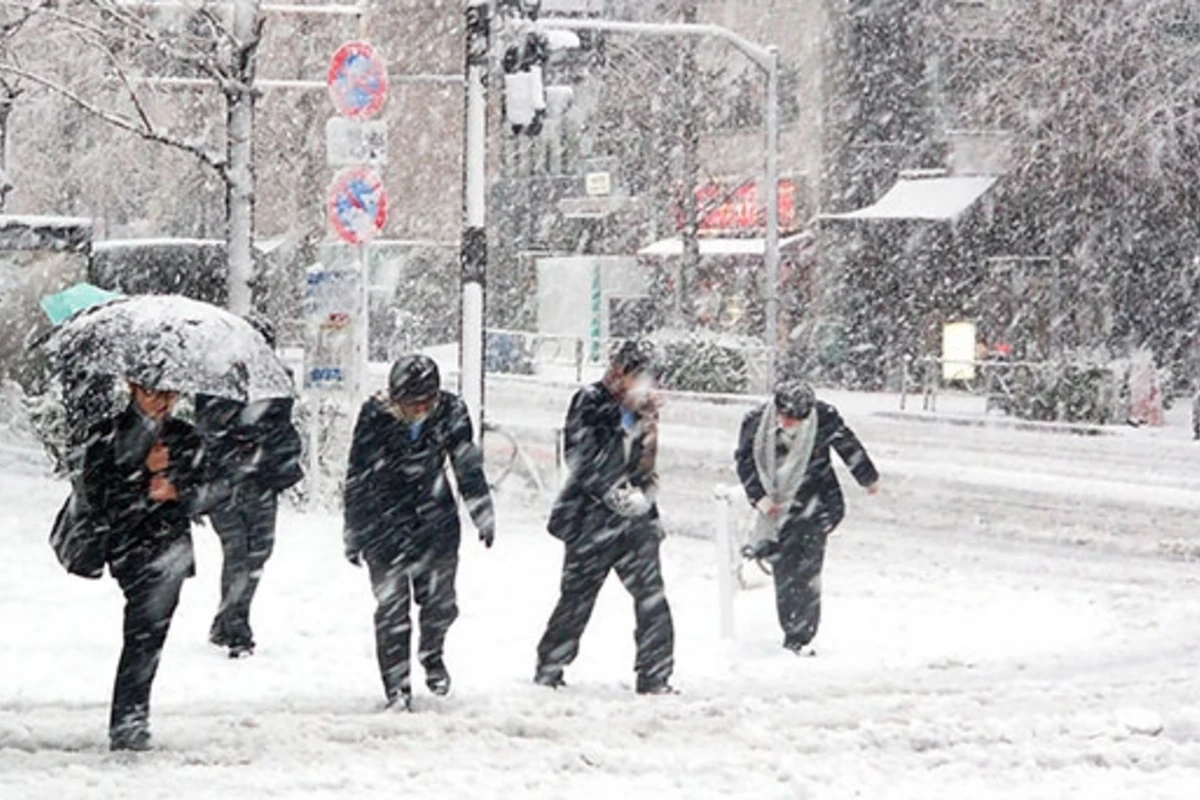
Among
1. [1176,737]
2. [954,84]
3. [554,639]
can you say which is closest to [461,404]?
[554,639]

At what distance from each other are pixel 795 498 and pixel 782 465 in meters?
0.20

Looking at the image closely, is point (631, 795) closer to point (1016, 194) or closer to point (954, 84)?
point (1016, 194)

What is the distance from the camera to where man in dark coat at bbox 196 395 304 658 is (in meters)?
9.56

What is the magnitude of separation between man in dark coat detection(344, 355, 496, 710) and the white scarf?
240 cm

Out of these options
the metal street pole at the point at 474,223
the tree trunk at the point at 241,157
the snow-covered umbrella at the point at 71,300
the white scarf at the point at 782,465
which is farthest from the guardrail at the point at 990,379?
the white scarf at the point at 782,465

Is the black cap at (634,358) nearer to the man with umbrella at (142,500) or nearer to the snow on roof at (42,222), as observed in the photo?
the man with umbrella at (142,500)

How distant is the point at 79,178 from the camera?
40438 mm

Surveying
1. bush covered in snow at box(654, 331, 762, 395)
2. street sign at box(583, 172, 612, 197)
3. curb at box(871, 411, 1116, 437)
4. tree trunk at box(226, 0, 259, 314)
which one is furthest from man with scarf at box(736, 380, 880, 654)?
street sign at box(583, 172, 612, 197)

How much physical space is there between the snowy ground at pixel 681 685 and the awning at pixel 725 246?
2457 cm

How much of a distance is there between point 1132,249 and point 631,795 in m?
30.2

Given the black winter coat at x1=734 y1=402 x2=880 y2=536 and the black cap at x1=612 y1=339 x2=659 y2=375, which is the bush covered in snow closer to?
the black winter coat at x1=734 y1=402 x2=880 y2=536

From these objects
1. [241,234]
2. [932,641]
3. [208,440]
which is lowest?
[932,641]

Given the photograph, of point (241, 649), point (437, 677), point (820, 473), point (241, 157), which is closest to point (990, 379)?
point (241, 157)

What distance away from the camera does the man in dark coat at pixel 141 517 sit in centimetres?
761
